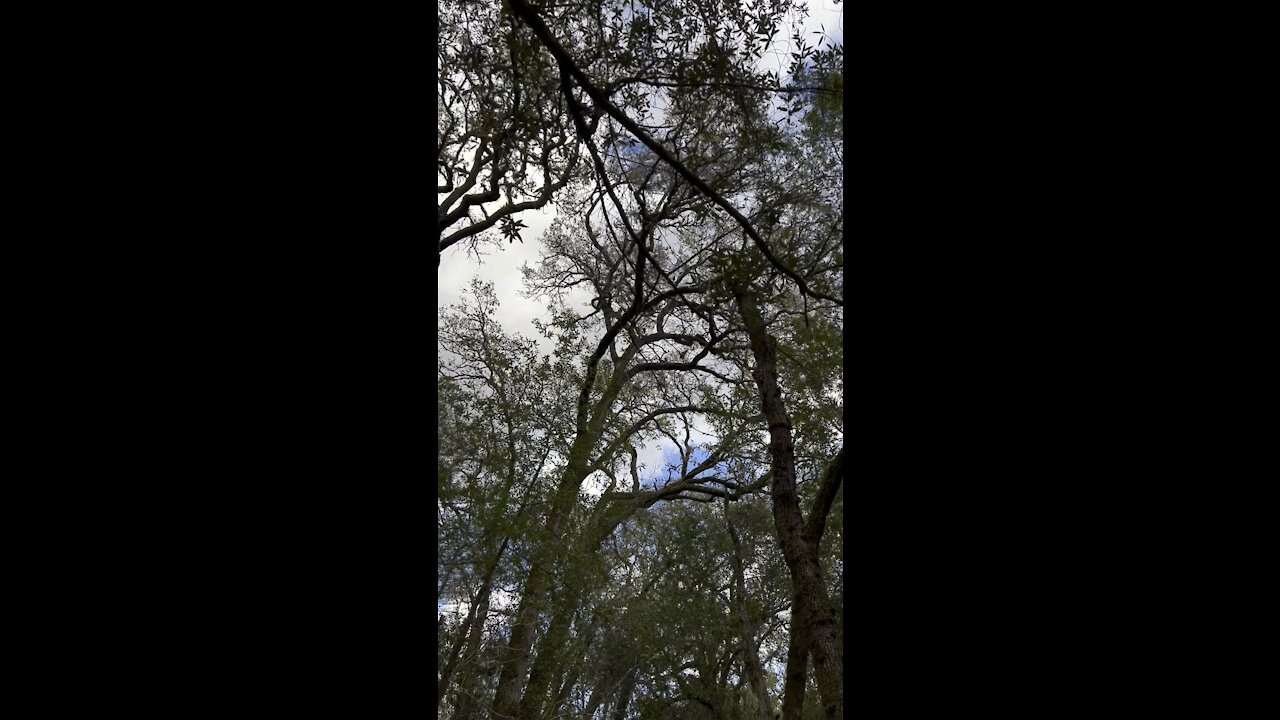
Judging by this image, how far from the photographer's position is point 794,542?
545 centimetres

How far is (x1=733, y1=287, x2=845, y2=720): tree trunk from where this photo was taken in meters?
5.18

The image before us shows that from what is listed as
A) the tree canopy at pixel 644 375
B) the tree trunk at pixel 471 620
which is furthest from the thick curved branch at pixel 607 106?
the tree trunk at pixel 471 620

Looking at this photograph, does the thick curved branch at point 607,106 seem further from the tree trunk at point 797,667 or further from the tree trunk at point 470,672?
the tree trunk at point 470,672

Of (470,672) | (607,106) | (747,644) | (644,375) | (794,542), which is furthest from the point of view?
(747,644)

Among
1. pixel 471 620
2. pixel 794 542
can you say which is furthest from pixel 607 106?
pixel 471 620

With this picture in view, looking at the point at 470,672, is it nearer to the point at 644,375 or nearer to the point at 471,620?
the point at 471,620

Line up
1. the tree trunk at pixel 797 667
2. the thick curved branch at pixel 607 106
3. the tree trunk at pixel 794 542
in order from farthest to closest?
1. the tree trunk at pixel 797 667
2. the tree trunk at pixel 794 542
3. the thick curved branch at pixel 607 106

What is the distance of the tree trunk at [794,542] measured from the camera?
17.0 feet

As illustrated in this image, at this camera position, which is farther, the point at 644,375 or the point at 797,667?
the point at 644,375

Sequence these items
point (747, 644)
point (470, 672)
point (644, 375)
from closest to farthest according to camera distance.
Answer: point (470, 672)
point (644, 375)
point (747, 644)
